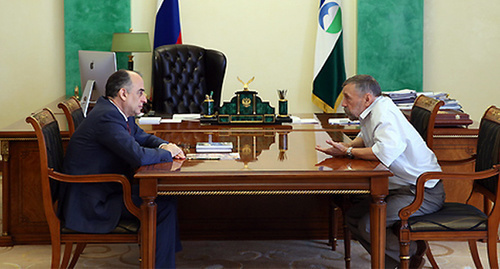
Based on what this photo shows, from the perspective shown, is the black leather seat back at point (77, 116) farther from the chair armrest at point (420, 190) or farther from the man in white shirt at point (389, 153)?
the chair armrest at point (420, 190)

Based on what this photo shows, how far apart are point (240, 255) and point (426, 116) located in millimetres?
1498

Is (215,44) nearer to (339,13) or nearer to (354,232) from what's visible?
(339,13)

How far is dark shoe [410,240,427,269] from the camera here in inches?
139

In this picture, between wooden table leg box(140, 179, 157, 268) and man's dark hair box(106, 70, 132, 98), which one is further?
man's dark hair box(106, 70, 132, 98)

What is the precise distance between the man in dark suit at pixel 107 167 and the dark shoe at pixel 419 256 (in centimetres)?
132

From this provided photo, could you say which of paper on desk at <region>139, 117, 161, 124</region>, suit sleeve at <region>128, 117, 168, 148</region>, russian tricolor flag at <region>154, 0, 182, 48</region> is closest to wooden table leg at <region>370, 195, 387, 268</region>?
suit sleeve at <region>128, 117, 168, 148</region>

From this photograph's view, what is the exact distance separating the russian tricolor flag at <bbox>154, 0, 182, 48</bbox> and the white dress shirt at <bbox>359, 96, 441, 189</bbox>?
3.73 m

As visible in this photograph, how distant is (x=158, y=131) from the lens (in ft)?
14.6

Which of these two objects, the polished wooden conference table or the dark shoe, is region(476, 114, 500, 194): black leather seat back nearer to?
the dark shoe

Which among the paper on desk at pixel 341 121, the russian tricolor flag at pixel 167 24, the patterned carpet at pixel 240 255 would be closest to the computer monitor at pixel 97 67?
the russian tricolor flag at pixel 167 24

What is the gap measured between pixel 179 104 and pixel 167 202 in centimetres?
301

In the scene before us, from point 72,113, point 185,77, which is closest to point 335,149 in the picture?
point 72,113

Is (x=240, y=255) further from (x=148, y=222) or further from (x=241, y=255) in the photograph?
(x=148, y=222)

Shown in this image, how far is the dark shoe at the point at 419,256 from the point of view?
3.53 m
